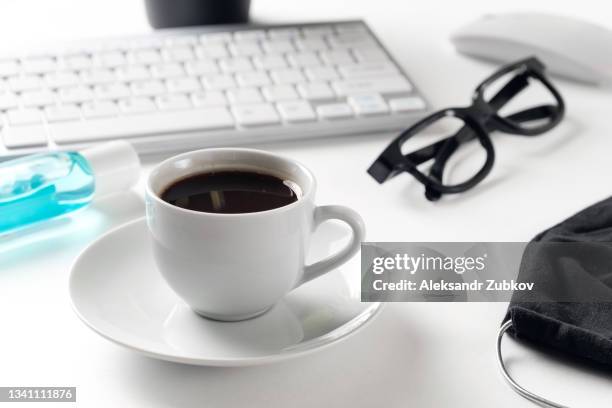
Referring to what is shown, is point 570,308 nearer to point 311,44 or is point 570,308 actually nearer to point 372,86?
point 372,86

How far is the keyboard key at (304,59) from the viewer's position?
81 cm

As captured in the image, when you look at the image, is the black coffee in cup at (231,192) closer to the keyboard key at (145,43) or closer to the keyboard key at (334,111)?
the keyboard key at (334,111)

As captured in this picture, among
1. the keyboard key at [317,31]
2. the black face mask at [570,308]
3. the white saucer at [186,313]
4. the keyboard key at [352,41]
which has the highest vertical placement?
the black face mask at [570,308]

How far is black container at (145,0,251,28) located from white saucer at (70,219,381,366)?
43 cm

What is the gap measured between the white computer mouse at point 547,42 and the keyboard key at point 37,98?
0.45 metres

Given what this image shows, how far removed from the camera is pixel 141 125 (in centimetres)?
70

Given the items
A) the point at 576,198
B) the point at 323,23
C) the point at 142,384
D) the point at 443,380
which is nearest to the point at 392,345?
the point at 443,380

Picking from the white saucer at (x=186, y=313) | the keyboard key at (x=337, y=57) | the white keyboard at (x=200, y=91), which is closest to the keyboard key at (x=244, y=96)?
the white keyboard at (x=200, y=91)

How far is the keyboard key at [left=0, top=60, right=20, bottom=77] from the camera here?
2.48 feet

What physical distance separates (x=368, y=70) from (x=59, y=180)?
328 millimetres

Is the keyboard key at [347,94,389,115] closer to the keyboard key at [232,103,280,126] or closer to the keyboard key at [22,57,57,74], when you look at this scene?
the keyboard key at [232,103,280,126]

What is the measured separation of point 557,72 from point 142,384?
609 mm

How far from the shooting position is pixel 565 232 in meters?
0.56

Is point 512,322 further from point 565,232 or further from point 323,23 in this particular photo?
point 323,23
